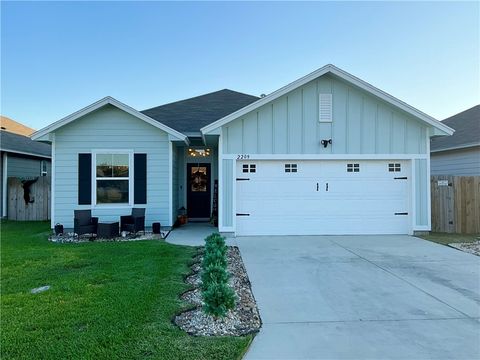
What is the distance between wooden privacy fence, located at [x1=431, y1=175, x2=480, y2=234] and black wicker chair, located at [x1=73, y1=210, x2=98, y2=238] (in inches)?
395

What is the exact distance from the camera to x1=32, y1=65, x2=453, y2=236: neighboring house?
9367 mm

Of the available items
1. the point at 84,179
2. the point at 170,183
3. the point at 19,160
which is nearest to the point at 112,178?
the point at 84,179

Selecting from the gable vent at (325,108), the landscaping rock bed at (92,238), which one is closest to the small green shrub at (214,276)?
the landscaping rock bed at (92,238)

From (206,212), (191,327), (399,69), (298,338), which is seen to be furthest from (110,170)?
(399,69)

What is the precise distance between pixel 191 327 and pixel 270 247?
4633 mm

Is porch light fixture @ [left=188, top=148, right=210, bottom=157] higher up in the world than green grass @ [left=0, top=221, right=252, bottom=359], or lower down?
higher up

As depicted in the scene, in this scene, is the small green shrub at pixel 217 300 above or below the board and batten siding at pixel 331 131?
below

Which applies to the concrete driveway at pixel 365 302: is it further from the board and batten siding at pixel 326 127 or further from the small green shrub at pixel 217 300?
the board and batten siding at pixel 326 127

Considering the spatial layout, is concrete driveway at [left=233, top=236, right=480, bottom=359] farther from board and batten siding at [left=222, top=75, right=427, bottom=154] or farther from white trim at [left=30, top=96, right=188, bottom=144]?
white trim at [left=30, top=96, right=188, bottom=144]

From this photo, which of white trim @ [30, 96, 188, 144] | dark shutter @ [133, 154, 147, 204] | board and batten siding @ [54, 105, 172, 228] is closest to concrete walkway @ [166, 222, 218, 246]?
board and batten siding @ [54, 105, 172, 228]

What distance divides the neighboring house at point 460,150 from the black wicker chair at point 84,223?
41.2 feet

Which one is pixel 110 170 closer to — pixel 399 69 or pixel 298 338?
pixel 298 338

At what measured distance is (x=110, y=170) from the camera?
396 inches

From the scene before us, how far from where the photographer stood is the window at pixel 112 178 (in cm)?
1004
